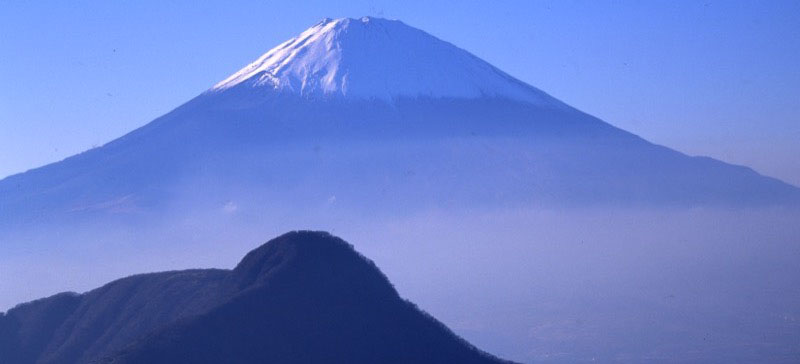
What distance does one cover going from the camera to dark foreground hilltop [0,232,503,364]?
13.8 meters

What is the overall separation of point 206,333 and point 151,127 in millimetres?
32861

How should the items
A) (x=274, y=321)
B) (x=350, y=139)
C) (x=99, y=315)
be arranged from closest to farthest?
(x=274, y=321), (x=99, y=315), (x=350, y=139)

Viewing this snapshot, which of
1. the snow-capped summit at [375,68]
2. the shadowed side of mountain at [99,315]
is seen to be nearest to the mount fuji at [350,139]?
the snow-capped summit at [375,68]

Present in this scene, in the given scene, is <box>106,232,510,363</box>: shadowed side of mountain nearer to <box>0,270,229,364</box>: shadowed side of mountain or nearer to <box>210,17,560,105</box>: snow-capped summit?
Answer: <box>0,270,229,364</box>: shadowed side of mountain

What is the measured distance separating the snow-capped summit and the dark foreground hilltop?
28.2 meters

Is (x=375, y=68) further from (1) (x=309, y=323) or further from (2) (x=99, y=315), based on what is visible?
(1) (x=309, y=323)

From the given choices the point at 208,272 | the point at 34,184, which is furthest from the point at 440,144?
the point at 208,272

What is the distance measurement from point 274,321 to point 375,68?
104 feet

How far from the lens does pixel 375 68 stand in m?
45.7

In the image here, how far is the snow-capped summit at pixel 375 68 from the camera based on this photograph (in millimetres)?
45312

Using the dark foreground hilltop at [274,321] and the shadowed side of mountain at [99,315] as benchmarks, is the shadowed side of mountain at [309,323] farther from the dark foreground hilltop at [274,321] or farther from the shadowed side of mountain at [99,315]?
the shadowed side of mountain at [99,315]

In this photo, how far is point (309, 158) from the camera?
43688 mm

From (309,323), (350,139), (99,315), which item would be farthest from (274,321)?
(350,139)

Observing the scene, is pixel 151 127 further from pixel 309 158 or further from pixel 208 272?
pixel 208 272
